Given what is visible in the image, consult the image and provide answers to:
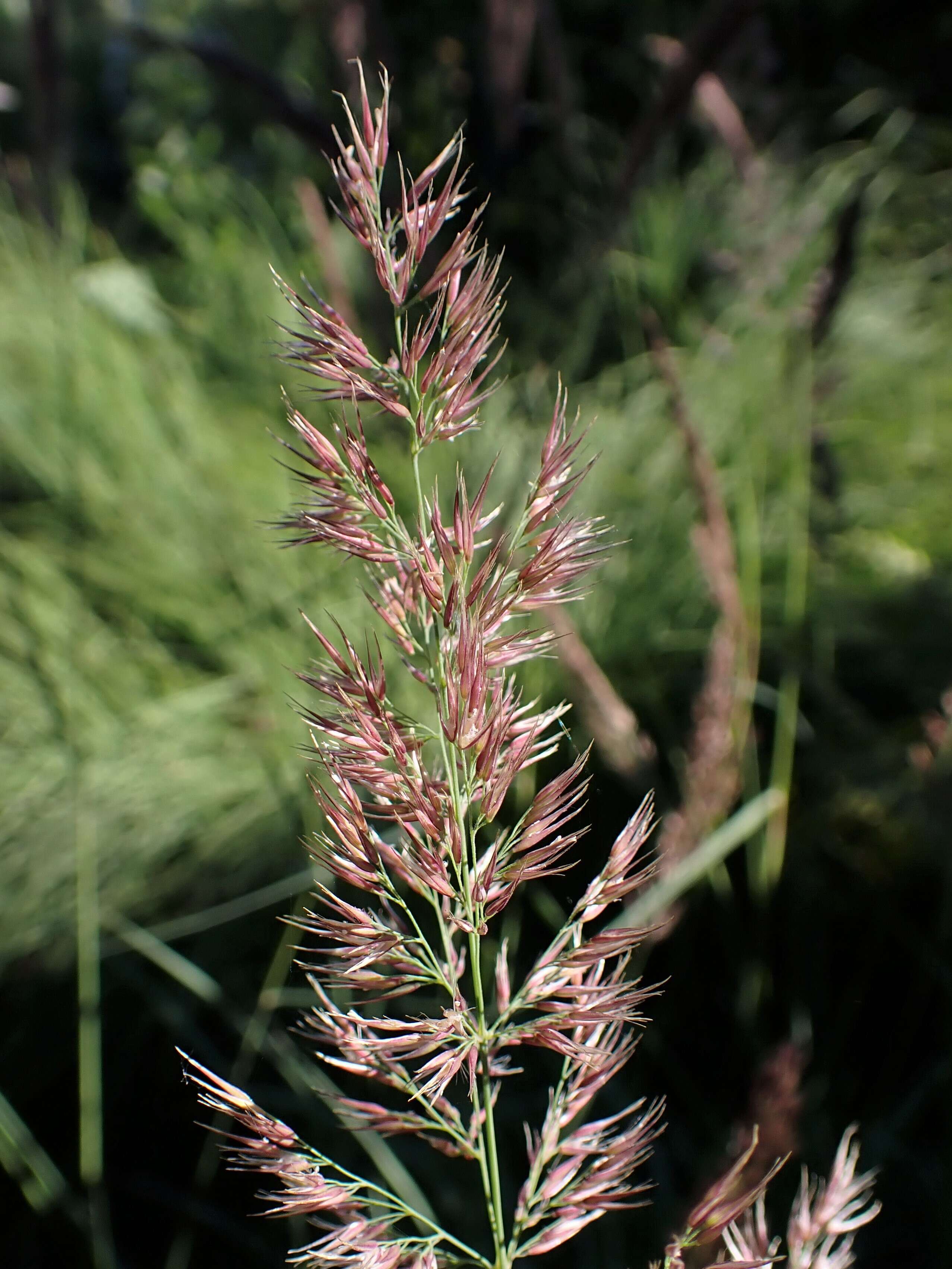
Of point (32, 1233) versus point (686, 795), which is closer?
point (686, 795)

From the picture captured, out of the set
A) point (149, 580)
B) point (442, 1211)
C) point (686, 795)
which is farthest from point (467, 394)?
point (149, 580)

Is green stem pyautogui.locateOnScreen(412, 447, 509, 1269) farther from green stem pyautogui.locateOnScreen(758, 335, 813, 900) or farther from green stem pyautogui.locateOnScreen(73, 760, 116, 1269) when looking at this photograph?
green stem pyautogui.locateOnScreen(758, 335, 813, 900)

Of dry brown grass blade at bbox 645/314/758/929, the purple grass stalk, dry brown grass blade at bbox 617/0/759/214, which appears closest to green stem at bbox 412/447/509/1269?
the purple grass stalk

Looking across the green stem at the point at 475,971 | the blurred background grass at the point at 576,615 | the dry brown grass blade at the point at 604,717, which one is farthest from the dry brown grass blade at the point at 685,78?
the green stem at the point at 475,971

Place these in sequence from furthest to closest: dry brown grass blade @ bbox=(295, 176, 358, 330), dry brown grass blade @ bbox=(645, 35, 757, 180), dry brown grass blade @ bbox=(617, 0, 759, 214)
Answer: dry brown grass blade @ bbox=(645, 35, 757, 180) → dry brown grass blade @ bbox=(617, 0, 759, 214) → dry brown grass blade @ bbox=(295, 176, 358, 330)

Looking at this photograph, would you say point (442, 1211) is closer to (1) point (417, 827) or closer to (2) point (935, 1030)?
(2) point (935, 1030)

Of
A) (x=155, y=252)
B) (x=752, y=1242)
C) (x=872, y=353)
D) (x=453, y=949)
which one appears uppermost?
(x=155, y=252)
